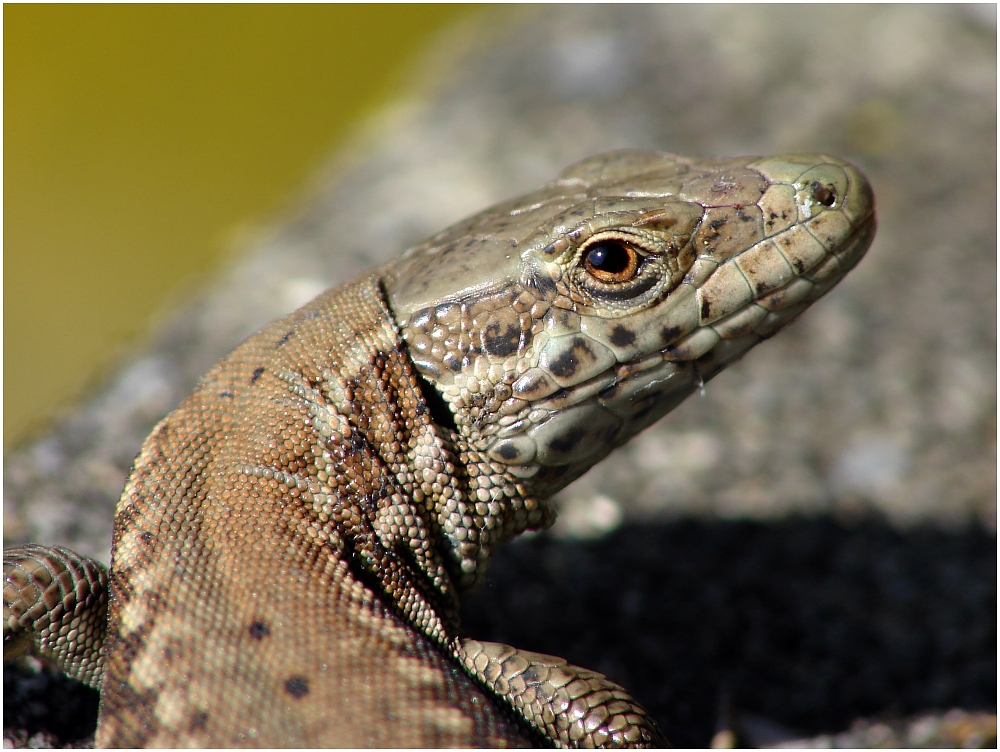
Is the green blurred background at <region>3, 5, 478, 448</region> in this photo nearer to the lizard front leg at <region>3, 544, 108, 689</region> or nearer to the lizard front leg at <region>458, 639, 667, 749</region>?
the lizard front leg at <region>3, 544, 108, 689</region>

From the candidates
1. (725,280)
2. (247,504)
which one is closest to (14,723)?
(247,504)

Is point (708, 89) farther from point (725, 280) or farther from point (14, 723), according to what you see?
point (14, 723)

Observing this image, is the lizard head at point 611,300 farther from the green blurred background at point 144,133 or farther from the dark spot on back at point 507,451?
the green blurred background at point 144,133

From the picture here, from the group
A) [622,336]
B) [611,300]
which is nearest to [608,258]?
[611,300]

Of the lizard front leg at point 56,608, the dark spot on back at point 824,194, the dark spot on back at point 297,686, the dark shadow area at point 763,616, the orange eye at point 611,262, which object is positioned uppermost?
the dark spot on back at point 824,194

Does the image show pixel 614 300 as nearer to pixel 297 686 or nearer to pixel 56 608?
pixel 297 686

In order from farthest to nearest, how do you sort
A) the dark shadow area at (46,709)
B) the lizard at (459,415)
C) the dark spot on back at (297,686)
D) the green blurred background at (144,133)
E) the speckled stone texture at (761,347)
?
the green blurred background at (144,133)
the speckled stone texture at (761,347)
the dark shadow area at (46,709)
the lizard at (459,415)
the dark spot on back at (297,686)

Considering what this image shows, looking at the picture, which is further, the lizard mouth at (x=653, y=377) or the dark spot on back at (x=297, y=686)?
the lizard mouth at (x=653, y=377)

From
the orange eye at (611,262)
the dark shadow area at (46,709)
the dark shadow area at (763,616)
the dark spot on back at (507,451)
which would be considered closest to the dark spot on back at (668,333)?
the orange eye at (611,262)
